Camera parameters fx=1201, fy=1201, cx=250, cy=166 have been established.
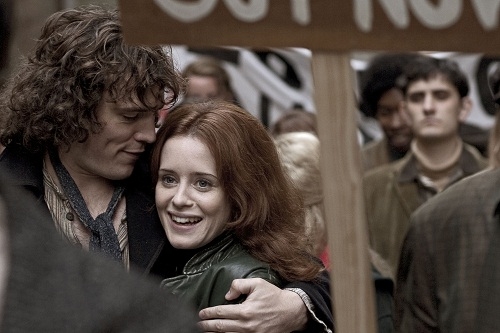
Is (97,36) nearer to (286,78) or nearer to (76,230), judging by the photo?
(76,230)

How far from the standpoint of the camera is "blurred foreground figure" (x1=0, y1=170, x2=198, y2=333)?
1836mm

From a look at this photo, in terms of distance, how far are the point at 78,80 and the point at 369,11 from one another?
108cm

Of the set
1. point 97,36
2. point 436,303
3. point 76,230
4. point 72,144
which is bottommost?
point 436,303

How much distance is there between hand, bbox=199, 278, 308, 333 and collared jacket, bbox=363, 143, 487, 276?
2531 mm

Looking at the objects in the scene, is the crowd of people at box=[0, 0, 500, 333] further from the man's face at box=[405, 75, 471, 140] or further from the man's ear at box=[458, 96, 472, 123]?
the man's ear at box=[458, 96, 472, 123]

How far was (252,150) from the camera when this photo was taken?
3.64 metres

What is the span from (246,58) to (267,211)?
4.53 m

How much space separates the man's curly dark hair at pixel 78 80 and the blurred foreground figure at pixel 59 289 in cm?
159

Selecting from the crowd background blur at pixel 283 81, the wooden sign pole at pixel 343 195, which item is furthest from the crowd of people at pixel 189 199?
the crowd background blur at pixel 283 81

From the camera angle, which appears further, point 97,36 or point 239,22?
point 97,36

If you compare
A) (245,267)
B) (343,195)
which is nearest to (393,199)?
(245,267)

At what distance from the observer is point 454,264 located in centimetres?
342

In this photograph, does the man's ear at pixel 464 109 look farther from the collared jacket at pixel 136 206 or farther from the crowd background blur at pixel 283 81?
the collared jacket at pixel 136 206

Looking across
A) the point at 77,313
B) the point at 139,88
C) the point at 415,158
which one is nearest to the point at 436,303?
the point at 139,88
